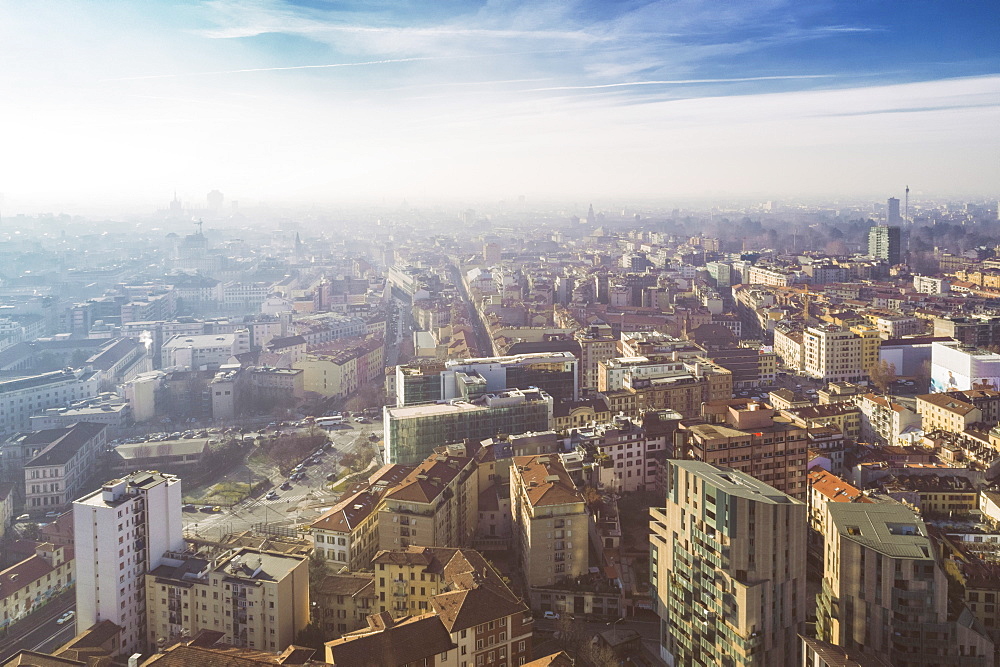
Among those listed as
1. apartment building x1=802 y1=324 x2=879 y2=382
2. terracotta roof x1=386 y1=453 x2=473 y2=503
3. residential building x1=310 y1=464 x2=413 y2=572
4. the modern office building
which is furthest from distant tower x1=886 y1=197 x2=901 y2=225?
residential building x1=310 y1=464 x2=413 y2=572

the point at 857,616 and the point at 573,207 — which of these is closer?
the point at 857,616

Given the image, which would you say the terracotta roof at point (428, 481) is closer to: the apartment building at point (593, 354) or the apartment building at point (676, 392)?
the apartment building at point (676, 392)

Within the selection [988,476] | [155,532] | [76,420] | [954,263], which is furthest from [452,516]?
[954,263]

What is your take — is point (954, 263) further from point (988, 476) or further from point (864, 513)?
point (864, 513)

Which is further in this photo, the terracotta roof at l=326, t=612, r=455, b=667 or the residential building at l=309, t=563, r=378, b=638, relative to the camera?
the residential building at l=309, t=563, r=378, b=638

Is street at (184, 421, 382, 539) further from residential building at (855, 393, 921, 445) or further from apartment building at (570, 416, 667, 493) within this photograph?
residential building at (855, 393, 921, 445)

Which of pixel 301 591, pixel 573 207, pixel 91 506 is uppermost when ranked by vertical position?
pixel 573 207

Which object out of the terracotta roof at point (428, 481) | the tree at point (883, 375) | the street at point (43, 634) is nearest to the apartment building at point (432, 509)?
the terracotta roof at point (428, 481)
